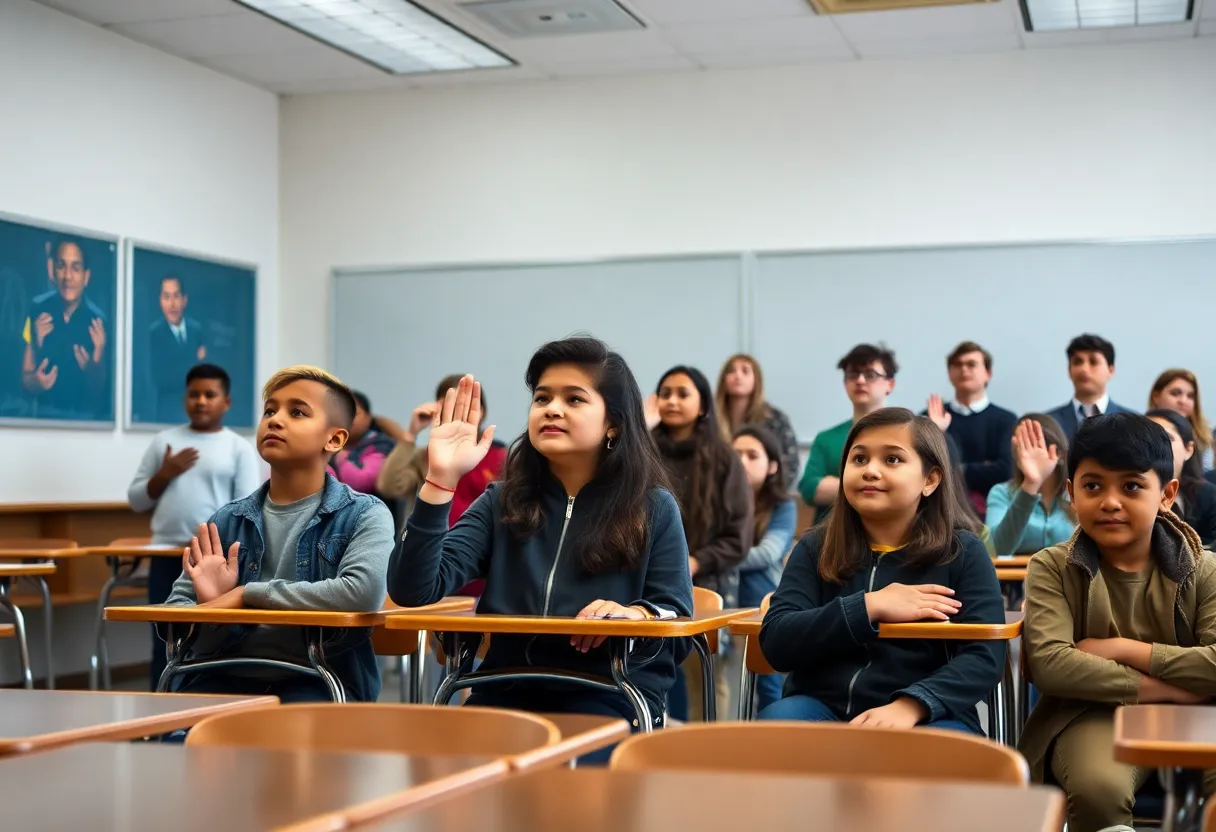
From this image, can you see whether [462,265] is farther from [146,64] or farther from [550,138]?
[146,64]

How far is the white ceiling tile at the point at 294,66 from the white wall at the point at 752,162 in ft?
1.14

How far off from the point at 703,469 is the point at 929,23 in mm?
2932

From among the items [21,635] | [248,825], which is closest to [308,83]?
[21,635]

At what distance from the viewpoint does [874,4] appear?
20.2ft

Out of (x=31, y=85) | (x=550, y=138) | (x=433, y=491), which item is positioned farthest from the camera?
(x=550, y=138)

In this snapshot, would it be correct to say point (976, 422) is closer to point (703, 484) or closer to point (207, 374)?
point (703, 484)

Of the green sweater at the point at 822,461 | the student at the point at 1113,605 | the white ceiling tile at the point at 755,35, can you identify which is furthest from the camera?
the white ceiling tile at the point at 755,35

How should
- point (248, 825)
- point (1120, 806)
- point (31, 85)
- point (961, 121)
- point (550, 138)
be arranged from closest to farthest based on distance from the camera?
point (248, 825) → point (1120, 806) → point (31, 85) → point (961, 121) → point (550, 138)

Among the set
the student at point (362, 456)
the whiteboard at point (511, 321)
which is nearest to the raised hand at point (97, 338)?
the student at point (362, 456)

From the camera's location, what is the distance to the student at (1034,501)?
445cm

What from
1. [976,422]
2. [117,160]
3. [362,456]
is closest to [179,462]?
[362,456]

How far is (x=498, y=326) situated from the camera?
7602 millimetres

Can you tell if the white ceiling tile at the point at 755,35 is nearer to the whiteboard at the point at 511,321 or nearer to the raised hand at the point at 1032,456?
the whiteboard at the point at 511,321

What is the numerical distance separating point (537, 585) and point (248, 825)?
6.02 ft
